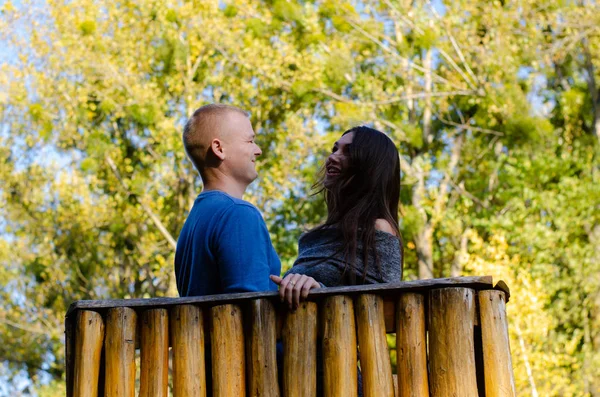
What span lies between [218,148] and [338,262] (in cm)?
73

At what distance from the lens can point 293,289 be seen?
13.3 ft

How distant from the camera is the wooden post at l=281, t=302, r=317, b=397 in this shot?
408 centimetres

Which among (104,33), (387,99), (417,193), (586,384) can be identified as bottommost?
(586,384)

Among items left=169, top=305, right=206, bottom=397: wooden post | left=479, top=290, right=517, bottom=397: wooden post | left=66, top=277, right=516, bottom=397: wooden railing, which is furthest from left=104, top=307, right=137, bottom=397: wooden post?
left=479, top=290, right=517, bottom=397: wooden post

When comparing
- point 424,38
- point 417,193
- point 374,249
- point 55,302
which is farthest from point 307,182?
point 374,249

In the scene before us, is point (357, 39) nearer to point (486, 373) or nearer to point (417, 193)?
point (417, 193)

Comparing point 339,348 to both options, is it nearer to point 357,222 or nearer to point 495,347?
point 495,347

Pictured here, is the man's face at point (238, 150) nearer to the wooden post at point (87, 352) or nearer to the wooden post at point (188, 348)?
the wooden post at point (188, 348)

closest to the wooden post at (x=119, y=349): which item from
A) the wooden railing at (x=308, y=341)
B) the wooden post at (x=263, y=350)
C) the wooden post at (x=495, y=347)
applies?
the wooden railing at (x=308, y=341)

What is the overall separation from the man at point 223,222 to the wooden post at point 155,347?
257 mm

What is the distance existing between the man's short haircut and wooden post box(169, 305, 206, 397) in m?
0.71

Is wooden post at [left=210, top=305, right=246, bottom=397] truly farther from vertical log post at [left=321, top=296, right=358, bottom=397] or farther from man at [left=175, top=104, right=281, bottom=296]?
vertical log post at [left=321, top=296, right=358, bottom=397]

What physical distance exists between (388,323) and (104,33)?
19.9 meters

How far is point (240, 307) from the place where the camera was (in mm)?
4180
